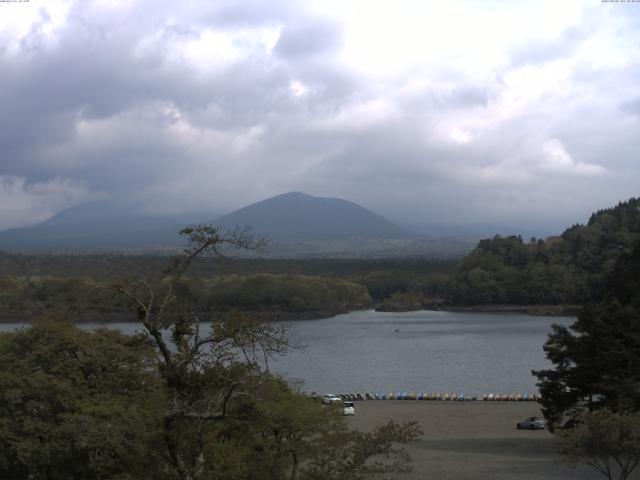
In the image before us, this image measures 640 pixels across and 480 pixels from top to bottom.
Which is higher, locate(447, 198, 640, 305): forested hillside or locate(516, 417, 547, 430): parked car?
locate(447, 198, 640, 305): forested hillside

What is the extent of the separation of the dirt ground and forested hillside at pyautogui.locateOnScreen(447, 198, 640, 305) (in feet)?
161

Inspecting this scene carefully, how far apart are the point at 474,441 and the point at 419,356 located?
2184cm

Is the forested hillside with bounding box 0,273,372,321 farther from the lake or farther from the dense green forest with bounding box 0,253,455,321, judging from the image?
the lake

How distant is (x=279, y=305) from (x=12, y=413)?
5850 cm

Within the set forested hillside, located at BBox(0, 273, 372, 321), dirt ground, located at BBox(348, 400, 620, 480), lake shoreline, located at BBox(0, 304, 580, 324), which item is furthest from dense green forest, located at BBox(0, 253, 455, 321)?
dirt ground, located at BBox(348, 400, 620, 480)

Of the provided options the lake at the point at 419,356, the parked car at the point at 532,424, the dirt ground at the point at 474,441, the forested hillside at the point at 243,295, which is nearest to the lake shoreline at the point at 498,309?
the forested hillside at the point at 243,295

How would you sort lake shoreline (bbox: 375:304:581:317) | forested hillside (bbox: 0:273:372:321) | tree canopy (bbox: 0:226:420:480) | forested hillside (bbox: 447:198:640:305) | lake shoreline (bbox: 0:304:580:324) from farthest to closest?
→ forested hillside (bbox: 447:198:640:305), lake shoreline (bbox: 375:304:581:317), lake shoreline (bbox: 0:304:580:324), forested hillside (bbox: 0:273:372:321), tree canopy (bbox: 0:226:420:480)

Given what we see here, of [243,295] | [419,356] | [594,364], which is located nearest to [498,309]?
[243,295]

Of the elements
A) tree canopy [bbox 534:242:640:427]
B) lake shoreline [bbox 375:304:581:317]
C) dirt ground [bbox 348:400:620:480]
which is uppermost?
tree canopy [bbox 534:242:640:427]

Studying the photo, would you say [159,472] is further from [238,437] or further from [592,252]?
[592,252]

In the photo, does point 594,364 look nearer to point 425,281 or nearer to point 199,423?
point 199,423

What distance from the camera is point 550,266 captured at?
78.1 meters

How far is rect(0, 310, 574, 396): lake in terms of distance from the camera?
31125mm

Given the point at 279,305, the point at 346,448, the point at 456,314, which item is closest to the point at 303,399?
the point at 346,448
